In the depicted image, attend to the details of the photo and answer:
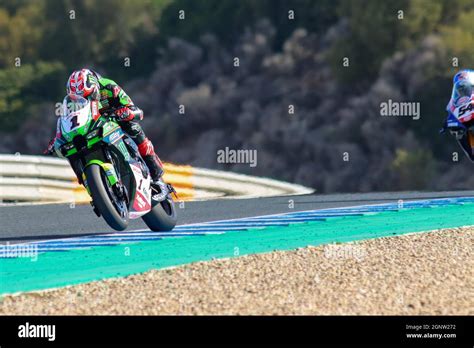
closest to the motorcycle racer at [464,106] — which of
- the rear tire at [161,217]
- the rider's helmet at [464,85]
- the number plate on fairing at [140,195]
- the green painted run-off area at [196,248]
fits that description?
the rider's helmet at [464,85]

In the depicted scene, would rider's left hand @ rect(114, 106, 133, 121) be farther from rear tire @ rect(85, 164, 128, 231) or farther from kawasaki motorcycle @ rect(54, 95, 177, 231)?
rear tire @ rect(85, 164, 128, 231)

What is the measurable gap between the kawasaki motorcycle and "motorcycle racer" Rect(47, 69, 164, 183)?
0.08 metres

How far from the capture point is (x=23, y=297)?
768cm

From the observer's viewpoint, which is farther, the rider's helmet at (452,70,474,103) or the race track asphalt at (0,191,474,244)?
the race track asphalt at (0,191,474,244)

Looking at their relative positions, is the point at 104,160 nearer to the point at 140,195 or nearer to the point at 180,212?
the point at 140,195

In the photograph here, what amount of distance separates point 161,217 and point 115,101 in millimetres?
1633

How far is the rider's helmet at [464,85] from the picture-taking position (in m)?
12.0

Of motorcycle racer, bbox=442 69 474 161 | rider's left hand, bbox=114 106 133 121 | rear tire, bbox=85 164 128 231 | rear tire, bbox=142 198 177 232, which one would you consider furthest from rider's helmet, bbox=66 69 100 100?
motorcycle racer, bbox=442 69 474 161

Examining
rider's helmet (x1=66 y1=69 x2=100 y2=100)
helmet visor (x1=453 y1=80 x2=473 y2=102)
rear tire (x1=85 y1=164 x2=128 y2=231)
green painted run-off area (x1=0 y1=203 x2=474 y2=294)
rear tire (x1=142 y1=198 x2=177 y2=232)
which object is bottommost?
green painted run-off area (x1=0 y1=203 x2=474 y2=294)

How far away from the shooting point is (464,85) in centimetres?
1202

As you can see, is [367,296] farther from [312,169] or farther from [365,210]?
[312,169]

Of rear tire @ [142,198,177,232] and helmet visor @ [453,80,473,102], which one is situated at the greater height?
helmet visor @ [453,80,473,102]

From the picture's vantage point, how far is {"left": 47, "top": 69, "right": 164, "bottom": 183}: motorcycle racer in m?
9.62
